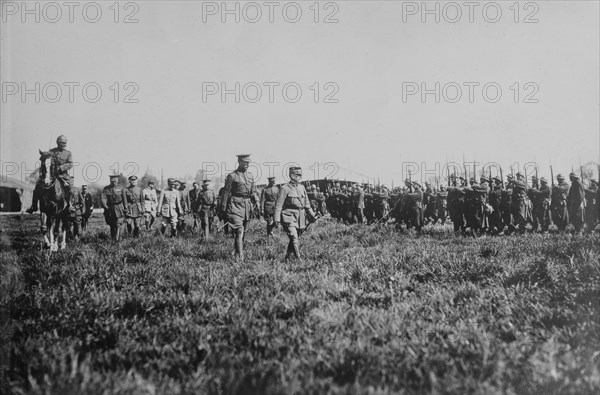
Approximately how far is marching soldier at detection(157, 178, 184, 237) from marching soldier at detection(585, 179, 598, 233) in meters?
12.8

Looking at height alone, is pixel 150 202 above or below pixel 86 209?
above

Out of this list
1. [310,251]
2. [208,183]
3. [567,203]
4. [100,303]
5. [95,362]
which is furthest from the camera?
[208,183]

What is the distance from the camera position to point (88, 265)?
234 inches

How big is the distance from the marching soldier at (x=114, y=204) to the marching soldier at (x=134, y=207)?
0.30m

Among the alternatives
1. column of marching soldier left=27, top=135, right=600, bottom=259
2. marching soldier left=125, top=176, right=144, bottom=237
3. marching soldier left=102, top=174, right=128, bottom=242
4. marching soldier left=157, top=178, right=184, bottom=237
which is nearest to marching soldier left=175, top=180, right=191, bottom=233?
column of marching soldier left=27, top=135, right=600, bottom=259

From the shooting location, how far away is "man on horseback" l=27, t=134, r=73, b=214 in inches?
A: 340

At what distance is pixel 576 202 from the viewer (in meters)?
12.1

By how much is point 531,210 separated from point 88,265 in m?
14.4

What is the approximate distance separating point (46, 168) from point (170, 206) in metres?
5.23

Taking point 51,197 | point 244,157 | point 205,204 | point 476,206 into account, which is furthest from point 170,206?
point 476,206

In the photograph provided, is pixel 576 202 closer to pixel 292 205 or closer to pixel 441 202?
pixel 292 205

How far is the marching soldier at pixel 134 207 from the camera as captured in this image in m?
12.5

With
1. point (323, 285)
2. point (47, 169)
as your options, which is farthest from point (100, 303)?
point (47, 169)

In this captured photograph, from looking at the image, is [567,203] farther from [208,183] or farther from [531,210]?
[208,183]
